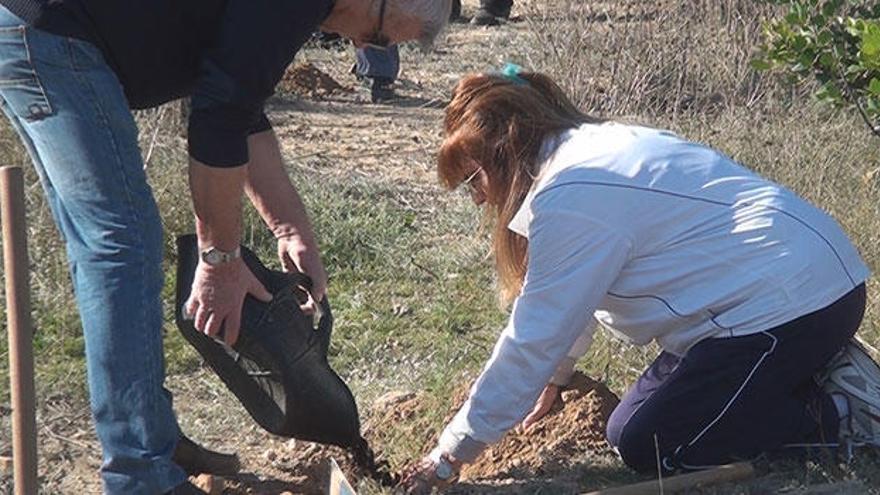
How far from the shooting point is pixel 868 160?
6676 mm

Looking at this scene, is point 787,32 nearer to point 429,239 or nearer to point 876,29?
point 876,29

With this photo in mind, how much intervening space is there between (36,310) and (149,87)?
7.03 feet

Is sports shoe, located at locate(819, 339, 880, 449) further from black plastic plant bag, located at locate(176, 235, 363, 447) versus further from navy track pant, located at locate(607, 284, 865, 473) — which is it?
black plastic plant bag, located at locate(176, 235, 363, 447)

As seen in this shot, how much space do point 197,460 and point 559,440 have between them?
3.17ft

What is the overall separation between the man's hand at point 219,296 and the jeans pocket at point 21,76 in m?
0.48

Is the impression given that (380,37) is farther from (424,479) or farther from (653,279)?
(424,479)

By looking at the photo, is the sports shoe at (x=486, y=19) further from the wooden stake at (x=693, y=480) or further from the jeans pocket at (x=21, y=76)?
the jeans pocket at (x=21, y=76)

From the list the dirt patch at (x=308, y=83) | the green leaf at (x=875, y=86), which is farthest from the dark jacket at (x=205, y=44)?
the dirt patch at (x=308, y=83)

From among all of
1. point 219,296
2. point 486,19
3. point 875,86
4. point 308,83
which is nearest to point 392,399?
point 219,296

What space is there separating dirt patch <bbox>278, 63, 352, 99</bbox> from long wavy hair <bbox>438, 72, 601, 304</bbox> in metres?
6.29

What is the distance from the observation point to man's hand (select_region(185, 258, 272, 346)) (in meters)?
3.35

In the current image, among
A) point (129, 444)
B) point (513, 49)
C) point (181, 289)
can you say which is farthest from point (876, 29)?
point (513, 49)

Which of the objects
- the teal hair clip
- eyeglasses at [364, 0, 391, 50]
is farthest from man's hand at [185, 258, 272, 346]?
the teal hair clip

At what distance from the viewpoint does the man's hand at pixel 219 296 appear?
11.0 ft
